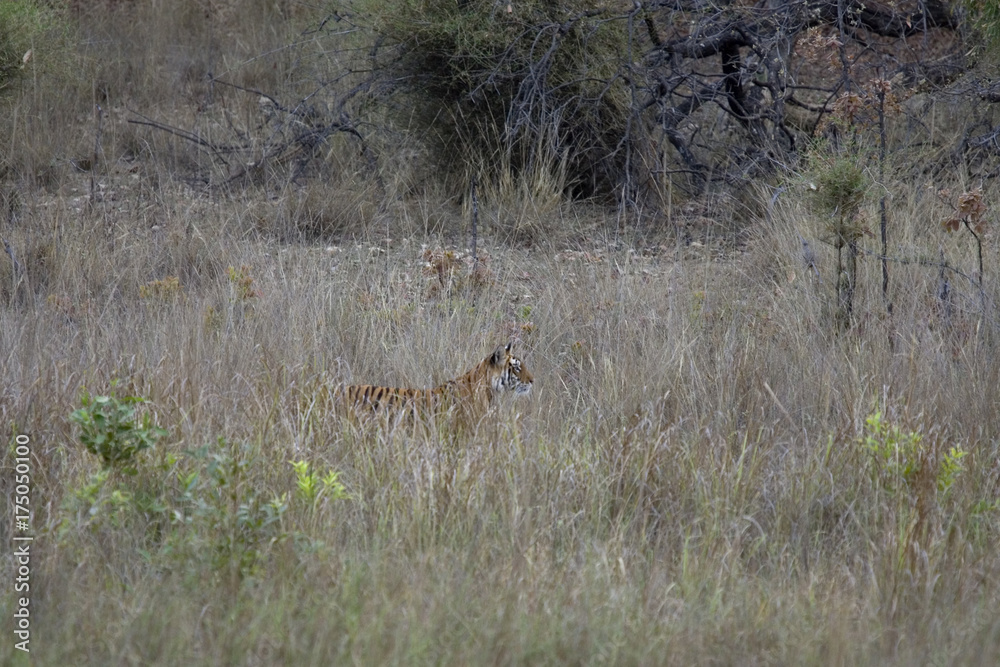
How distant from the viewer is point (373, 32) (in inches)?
321

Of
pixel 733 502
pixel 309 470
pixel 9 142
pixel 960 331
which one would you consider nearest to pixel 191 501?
pixel 309 470

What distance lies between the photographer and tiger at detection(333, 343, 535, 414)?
14.0 ft

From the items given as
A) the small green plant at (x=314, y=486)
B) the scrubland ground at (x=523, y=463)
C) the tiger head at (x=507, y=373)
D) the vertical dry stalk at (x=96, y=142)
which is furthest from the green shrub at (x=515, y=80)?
the small green plant at (x=314, y=486)

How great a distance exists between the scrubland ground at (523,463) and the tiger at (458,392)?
0.12 metres

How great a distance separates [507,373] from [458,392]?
300 millimetres

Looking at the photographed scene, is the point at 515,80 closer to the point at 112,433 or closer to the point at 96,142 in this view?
the point at 96,142

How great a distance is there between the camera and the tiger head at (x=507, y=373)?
14.7 feet

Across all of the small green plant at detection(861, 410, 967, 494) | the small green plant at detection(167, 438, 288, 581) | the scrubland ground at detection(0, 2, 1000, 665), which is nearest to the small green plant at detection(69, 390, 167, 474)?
the scrubland ground at detection(0, 2, 1000, 665)

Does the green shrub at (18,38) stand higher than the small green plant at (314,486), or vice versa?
the green shrub at (18,38)

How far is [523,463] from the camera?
12.1 ft

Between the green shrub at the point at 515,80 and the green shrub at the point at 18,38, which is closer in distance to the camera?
the green shrub at the point at 515,80

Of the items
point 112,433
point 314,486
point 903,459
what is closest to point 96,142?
point 112,433

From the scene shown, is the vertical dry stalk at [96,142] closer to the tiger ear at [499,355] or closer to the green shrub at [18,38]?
the green shrub at [18,38]

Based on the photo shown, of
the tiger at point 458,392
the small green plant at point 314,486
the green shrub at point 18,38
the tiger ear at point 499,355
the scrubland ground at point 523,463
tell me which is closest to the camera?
the scrubland ground at point 523,463
